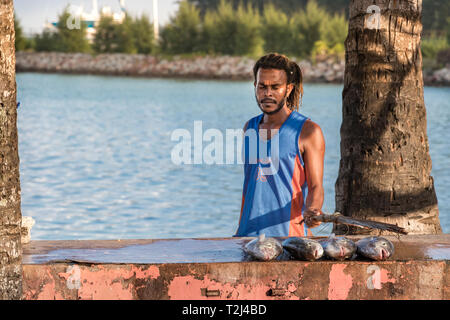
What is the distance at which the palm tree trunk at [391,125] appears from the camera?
5.48 meters

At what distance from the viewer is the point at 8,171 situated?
131 inches

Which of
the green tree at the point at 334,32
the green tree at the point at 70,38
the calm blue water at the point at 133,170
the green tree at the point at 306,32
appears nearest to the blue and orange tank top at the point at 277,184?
the calm blue water at the point at 133,170

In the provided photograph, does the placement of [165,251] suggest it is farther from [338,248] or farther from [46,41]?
[46,41]

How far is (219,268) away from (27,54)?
203 feet

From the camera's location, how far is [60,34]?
6538cm

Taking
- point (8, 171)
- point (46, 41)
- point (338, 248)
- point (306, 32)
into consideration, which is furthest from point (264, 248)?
point (46, 41)

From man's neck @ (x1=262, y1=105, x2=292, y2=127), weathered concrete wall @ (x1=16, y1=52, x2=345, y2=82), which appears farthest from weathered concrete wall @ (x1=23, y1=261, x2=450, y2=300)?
weathered concrete wall @ (x1=16, y1=52, x2=345, y2=82)

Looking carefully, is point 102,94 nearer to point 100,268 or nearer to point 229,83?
point 229,83

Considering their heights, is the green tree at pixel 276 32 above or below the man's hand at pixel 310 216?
above

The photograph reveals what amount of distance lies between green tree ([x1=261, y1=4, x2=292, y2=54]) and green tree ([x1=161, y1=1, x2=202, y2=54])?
5519mm

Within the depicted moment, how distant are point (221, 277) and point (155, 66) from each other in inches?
2214

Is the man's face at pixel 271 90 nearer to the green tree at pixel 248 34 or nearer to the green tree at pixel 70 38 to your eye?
the green tree at pixel 248 34

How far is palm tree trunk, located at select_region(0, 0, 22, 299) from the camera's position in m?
3.26

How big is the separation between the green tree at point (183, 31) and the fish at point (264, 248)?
57.9 metres
